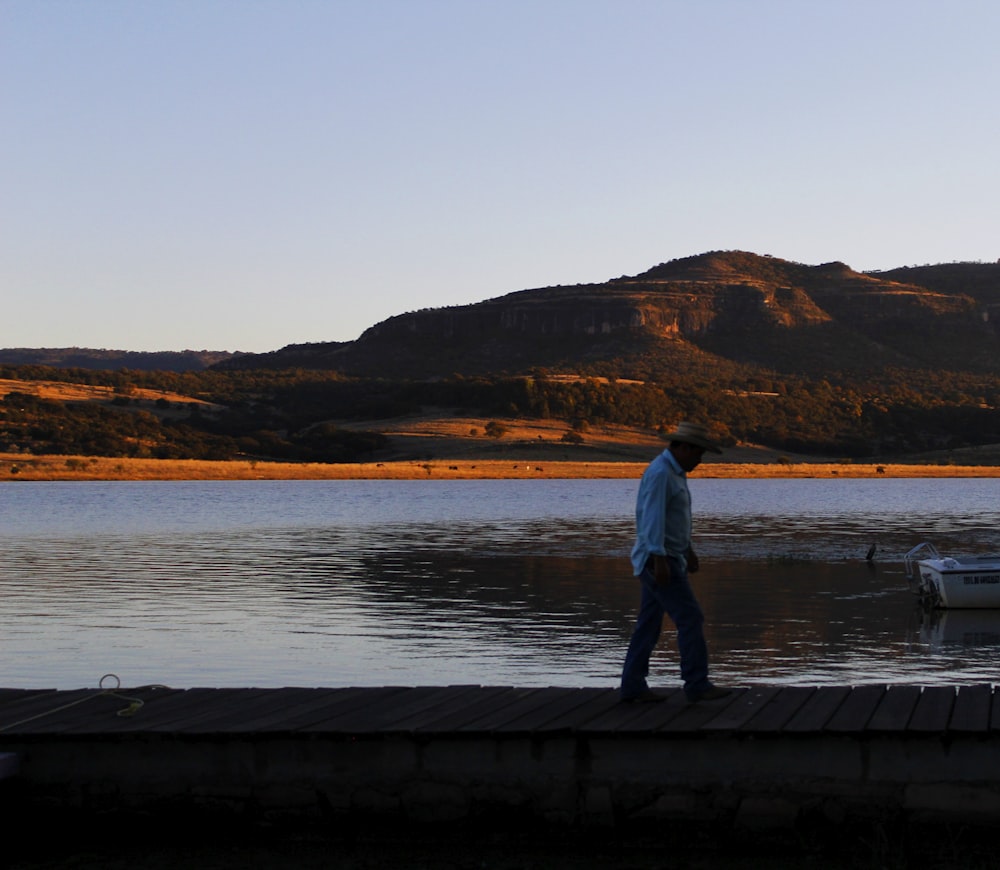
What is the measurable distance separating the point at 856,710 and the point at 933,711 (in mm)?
465

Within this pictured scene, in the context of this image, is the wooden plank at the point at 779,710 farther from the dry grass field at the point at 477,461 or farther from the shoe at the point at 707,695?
the dry grass field at the point at 477,461

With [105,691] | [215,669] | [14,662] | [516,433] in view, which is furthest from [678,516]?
[516,433]

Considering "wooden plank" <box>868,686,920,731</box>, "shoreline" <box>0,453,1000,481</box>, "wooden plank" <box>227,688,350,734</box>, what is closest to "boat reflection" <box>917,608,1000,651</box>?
"wooden plank" <box>868,686,920,731</box>

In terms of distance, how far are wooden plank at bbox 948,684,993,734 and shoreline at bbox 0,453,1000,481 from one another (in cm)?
7718

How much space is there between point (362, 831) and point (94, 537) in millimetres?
32647

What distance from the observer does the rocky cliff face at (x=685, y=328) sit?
511 ft

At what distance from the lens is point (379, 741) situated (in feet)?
30.5

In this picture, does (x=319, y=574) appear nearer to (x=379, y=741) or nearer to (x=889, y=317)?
(x=379, y=741)

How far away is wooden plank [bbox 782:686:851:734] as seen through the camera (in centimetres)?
898

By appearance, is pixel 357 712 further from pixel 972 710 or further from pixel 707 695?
pixel 972 710

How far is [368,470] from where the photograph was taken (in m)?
87.7

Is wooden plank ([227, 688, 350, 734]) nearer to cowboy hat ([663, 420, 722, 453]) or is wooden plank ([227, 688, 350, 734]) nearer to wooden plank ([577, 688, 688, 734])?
wooden plank ([577, 688, 688, 734])

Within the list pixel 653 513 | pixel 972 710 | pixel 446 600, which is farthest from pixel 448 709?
pixel 446 600

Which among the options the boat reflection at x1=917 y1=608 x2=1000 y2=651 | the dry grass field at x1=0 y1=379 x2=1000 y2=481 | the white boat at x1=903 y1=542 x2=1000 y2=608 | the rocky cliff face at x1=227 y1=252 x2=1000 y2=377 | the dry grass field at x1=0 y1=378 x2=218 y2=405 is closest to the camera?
the boat reflection at x1=917 y1=608 x2=1000 y2=651
